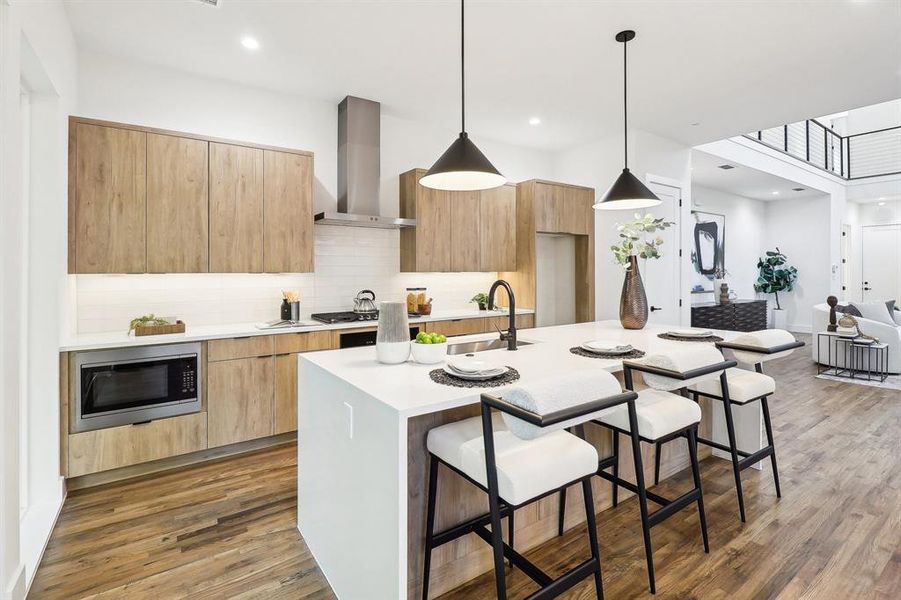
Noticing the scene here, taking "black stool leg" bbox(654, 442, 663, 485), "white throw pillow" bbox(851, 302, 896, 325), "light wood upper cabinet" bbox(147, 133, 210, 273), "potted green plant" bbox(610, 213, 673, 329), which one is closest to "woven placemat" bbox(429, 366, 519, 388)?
"black stool leg" bbox(654, 442, 663, 485)

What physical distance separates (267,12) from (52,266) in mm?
1947

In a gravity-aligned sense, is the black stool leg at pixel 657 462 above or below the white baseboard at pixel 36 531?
above

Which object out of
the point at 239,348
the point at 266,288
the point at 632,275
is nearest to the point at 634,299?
the point at 632,275

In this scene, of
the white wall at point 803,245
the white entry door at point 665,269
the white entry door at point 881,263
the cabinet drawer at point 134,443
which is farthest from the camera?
the white entry door at point 881,263

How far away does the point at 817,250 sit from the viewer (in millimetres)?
8906

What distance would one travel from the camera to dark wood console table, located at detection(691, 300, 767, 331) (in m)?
6.86

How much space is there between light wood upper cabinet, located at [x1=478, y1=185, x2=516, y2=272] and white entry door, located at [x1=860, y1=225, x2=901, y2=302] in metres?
9.63

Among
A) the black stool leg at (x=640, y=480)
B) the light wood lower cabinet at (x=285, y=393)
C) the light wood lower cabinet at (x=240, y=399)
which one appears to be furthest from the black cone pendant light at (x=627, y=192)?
the light wood lower cabinet at (x=240, y=399)

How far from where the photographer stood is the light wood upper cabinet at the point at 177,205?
10.3 feet

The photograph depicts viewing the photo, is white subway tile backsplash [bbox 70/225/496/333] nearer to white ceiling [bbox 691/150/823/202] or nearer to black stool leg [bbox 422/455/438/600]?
black stool leg [bbox 422/455/438/600]

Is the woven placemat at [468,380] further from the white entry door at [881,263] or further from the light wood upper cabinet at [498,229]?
the white entry door at [881,263]

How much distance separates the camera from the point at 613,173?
16.9 feet

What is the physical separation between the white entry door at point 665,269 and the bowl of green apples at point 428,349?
12.6 ft

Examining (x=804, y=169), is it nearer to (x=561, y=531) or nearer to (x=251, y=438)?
(x=561, y=531)
